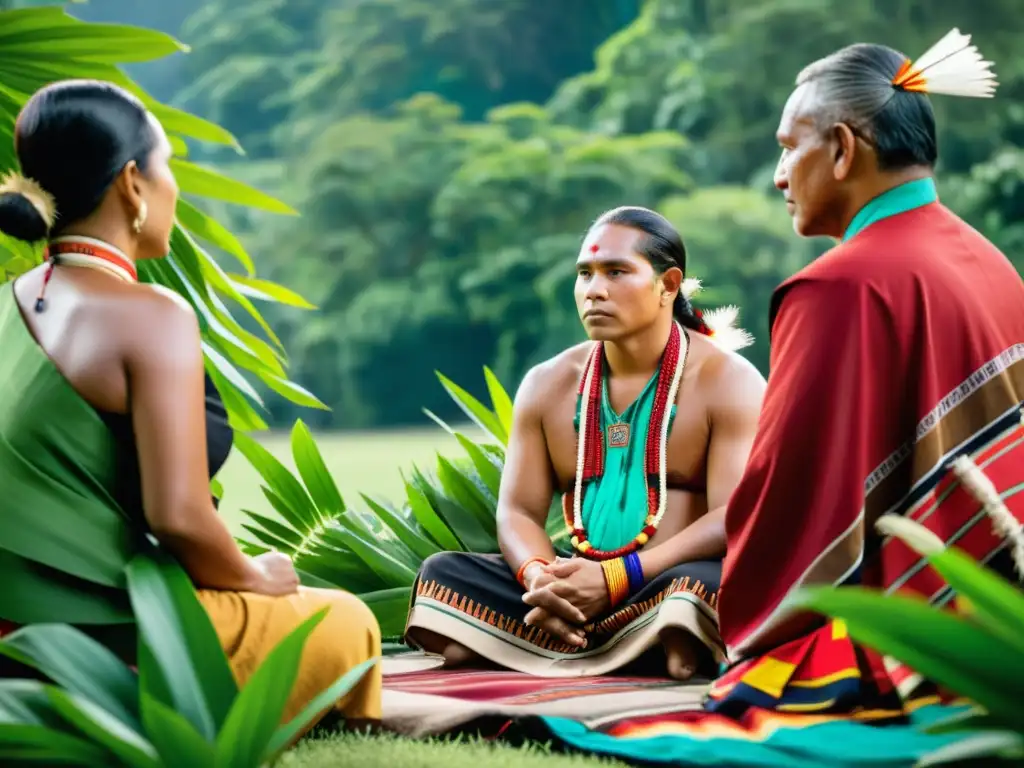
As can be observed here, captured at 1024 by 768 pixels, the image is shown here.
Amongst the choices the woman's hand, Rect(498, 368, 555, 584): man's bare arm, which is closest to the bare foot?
Rect(498, 368, 555, 584): man's bare arm

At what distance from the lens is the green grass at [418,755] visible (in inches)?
111

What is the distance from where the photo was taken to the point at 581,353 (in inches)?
161

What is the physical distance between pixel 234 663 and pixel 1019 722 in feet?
4.47

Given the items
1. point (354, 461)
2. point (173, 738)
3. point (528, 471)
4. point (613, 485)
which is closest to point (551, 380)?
point (528, 471)

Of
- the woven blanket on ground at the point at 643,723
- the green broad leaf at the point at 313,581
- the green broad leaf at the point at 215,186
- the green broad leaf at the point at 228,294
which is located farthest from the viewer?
the green broad leaf at the point at 313,581

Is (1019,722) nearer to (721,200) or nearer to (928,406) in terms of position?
(928,406)

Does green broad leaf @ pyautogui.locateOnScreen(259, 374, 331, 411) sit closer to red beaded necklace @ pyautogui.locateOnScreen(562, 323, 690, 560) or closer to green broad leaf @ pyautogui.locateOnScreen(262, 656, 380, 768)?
red beaded necklace @ pyautogui.locateOnScreen(562, 323, 690, 560)

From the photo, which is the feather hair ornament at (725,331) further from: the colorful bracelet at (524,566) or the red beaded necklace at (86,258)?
the red beaded necklace at (86,258)

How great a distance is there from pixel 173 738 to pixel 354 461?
23.2 m

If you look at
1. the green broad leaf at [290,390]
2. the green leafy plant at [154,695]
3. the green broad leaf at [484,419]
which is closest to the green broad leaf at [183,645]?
the green leafy plant at [154,695]

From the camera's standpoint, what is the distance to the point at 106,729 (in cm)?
243

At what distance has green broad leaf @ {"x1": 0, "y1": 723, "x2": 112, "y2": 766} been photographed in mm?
2451

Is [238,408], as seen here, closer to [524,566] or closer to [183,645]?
[524,566]

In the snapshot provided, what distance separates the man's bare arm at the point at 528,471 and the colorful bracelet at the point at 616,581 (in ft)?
0.94
